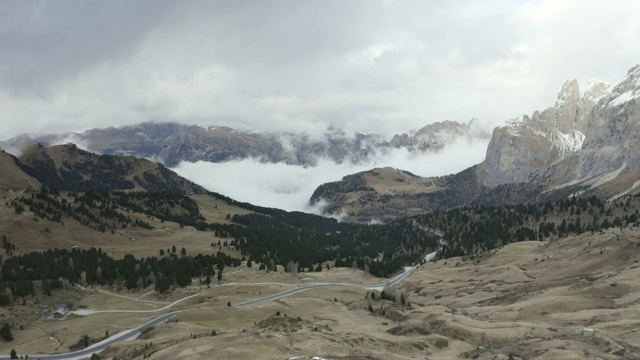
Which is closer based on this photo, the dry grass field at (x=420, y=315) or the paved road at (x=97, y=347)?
the dry grass field at (x=420, y=315)

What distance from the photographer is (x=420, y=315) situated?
103312 millimetres

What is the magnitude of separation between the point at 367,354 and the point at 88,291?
13300 centimetres

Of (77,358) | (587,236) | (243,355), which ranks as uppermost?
(587,236)

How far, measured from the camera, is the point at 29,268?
198375 millimetres

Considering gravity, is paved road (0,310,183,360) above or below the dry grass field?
below

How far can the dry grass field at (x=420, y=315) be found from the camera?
69938 mm

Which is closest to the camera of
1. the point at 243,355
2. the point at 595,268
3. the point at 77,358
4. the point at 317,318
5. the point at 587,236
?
the point at 243,355

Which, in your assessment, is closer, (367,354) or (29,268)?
(367,354)

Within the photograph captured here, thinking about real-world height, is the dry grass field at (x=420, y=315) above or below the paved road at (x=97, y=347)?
above

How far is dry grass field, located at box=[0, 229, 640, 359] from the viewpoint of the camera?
69.9 m

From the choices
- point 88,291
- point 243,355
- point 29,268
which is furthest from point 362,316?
point 29,268

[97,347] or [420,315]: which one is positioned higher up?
Result: [420,315]

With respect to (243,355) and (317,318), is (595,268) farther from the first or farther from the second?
(243,355)

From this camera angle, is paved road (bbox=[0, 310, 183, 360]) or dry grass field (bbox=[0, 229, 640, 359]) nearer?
dry grass field (bbox=[0, 229, 640, 359])
